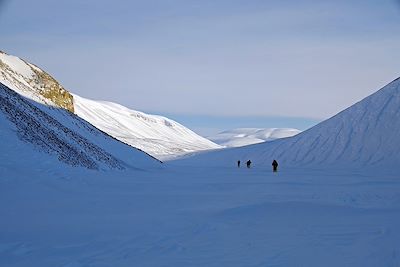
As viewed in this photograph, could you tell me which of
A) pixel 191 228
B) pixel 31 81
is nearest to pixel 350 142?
pixel 31 81

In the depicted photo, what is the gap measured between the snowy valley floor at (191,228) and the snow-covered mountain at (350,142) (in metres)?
47.4

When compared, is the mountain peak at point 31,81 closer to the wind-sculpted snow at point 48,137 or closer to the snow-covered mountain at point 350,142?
the wind-sculpted snow at point 48,137

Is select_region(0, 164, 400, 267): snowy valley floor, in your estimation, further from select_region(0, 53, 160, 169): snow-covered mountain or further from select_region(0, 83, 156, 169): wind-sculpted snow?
select_region(0, 83, 156, 169): wind-sculpted snow

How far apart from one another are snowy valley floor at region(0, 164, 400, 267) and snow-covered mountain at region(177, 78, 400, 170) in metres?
47.4

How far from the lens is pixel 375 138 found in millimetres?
66500

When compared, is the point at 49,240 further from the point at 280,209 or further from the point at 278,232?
the point at 280,209

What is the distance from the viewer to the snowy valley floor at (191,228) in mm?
7734

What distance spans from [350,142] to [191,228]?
64.9 metres

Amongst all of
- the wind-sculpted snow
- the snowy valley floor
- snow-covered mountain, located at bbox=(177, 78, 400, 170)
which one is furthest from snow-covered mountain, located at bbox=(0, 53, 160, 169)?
snow-covered mountain, located at bbox=(177, 78, 400, 170)

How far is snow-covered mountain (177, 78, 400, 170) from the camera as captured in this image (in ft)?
205

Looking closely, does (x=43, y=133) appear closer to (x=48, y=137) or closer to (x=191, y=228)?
(x=48, y=137)

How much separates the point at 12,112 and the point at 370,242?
25.8 m

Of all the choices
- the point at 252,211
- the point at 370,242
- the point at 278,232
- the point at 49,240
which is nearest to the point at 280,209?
the point at 252,211

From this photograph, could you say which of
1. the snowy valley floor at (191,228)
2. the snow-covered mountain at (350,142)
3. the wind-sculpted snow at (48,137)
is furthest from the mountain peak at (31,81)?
the snow-covered mountain at (350,142)
